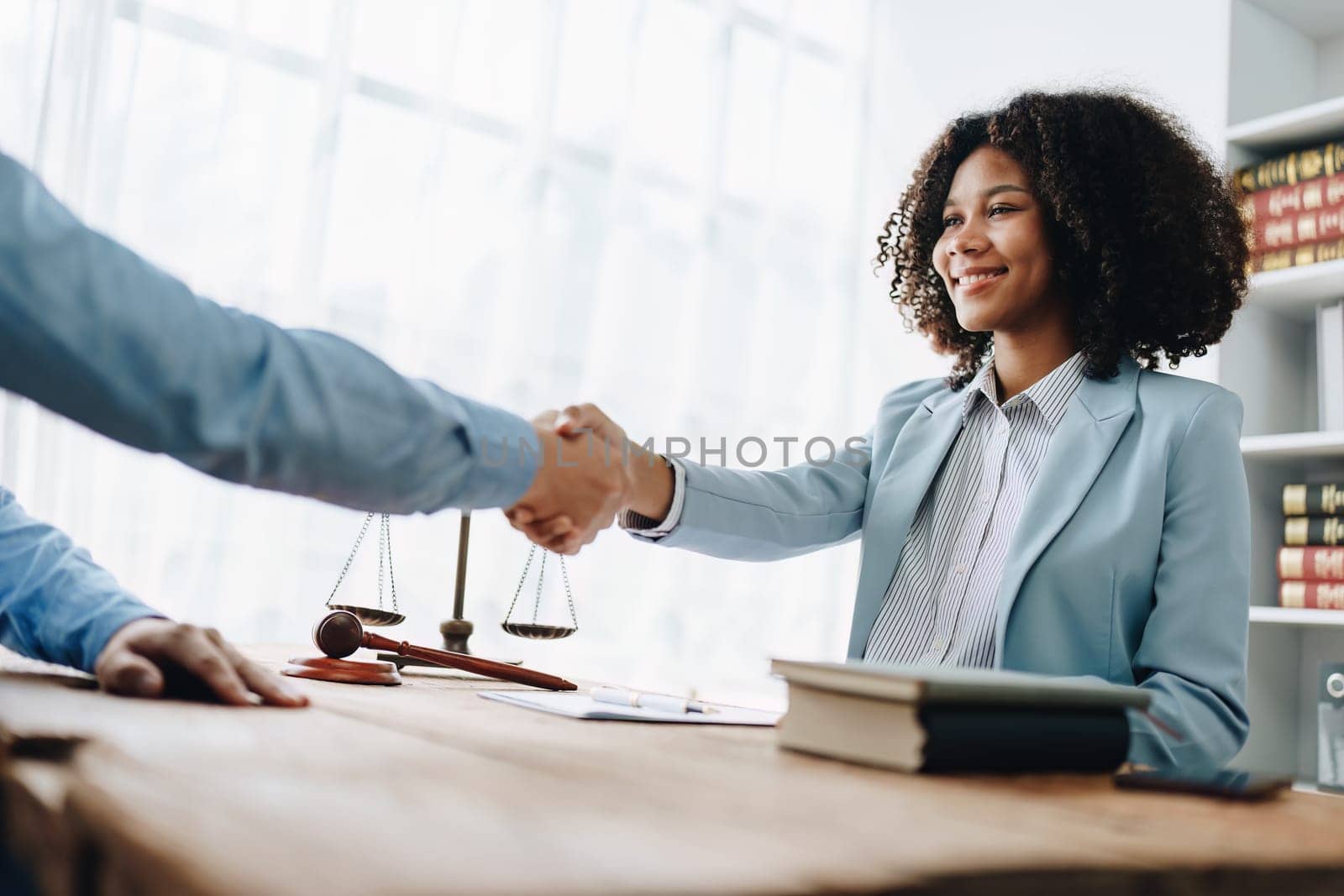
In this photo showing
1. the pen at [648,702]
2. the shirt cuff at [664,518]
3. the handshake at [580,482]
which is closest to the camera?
the pen at [648,702]

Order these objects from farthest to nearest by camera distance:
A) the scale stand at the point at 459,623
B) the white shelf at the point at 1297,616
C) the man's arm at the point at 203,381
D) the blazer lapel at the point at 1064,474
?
the white shelf at the point at 1297,616, the scale stand at the point at 459,623, the blazer lapel at the point at 1064,474, the man's arm at the point at 203,381

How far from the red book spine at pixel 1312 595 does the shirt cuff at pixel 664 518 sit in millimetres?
1709

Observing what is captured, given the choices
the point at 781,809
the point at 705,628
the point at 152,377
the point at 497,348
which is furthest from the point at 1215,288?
the point at 705,628

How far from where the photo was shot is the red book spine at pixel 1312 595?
8.18 feet

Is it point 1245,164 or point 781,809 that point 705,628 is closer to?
point 1245,164

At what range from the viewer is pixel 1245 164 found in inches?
111

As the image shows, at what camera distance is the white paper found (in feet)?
3.71

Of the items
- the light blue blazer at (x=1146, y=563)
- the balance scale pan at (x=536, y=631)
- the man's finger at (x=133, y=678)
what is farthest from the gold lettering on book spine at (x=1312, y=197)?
the man's finger at (x=133, y=678)

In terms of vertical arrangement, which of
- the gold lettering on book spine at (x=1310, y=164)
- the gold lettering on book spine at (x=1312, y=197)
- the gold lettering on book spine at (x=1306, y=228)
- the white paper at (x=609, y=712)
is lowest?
the white paper at (x=609, y=712)

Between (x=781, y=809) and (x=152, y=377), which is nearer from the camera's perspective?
(x=781, y=809)

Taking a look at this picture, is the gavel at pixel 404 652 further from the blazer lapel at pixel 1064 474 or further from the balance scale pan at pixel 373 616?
the blazer lapel at pixel 1064 474

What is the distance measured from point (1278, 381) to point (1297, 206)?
46cm

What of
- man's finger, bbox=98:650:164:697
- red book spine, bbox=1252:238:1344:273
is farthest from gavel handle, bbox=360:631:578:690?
red book spine, bbox=1252:238:1344:273

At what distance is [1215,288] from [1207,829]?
134cm
